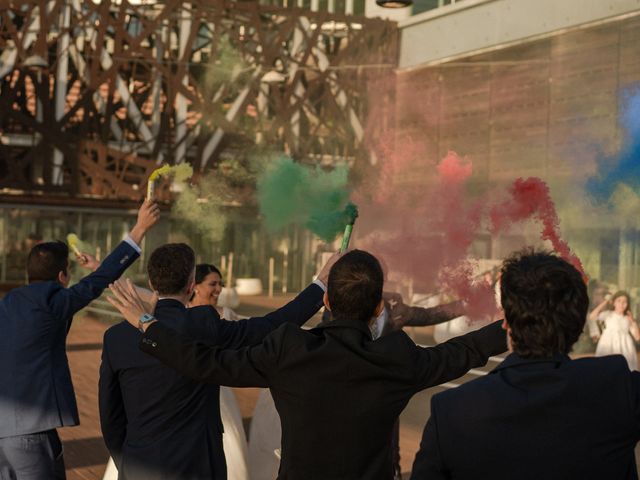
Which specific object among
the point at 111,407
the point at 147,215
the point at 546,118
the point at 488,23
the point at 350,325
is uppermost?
the point at 488,23

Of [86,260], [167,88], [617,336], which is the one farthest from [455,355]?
[167,88]

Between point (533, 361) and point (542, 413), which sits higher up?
point (533, 361)

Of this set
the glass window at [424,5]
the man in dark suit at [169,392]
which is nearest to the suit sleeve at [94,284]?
the man in dark suit at [169,392]

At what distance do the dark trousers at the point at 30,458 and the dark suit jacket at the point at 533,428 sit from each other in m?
2.83

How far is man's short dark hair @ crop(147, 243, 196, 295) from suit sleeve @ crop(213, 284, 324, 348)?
0.25m

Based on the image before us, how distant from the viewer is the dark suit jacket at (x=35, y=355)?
4953 millimetres

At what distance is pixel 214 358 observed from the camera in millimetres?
3496

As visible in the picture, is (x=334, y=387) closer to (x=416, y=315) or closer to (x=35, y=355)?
(x=35, y=355)

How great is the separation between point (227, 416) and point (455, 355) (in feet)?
12.7

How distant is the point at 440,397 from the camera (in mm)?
2609

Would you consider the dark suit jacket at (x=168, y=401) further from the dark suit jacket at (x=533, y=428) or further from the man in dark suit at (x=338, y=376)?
the dark suit jacket at (x=533, y=428)

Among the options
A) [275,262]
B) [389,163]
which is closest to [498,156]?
[389,163]

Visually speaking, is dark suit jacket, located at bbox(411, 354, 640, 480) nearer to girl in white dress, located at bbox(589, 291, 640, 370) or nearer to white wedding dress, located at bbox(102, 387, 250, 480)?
white wedding dress, located at bbox(102, 387, 250, 480)

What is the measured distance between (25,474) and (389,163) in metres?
28.3
